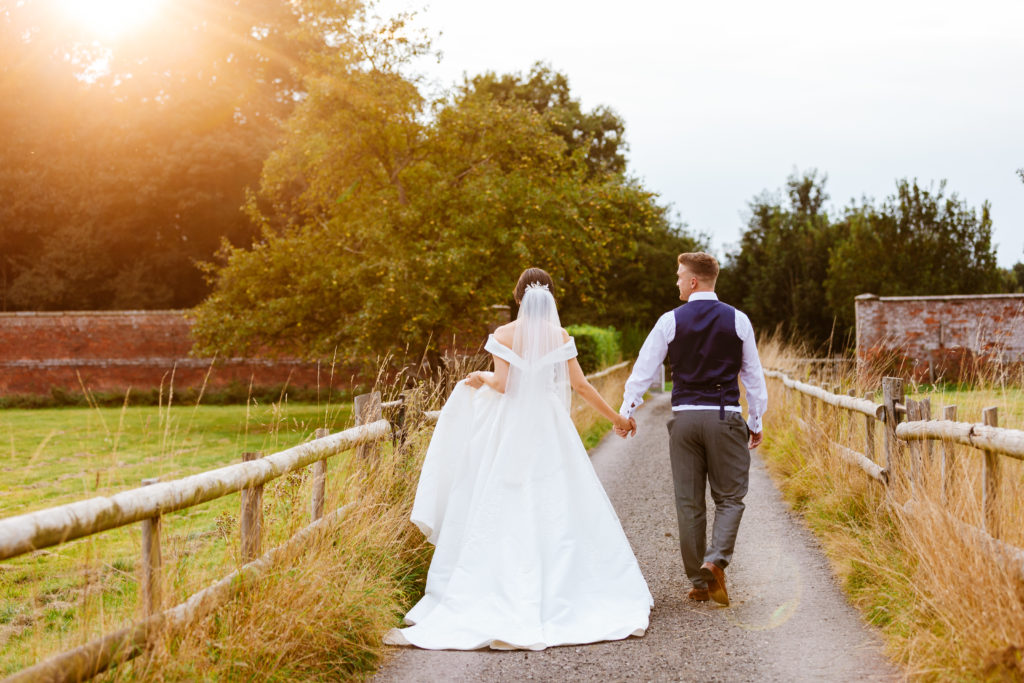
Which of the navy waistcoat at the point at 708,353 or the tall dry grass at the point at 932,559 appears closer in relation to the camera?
the tall dry grass at the point at 932,559

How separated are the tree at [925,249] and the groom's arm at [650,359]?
2538 centimetres

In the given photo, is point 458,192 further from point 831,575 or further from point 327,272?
point 831,575

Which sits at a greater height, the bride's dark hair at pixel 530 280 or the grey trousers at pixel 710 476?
the bride's dark hair at pixel 530 280

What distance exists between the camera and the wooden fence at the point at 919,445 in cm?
403

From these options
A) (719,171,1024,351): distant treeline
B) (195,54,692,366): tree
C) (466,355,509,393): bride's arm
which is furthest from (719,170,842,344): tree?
(466,355,509,393): bride's arm

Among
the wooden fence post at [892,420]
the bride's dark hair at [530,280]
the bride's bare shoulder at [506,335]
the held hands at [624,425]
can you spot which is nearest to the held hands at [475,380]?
the bride's bare shoulder at [506,335]

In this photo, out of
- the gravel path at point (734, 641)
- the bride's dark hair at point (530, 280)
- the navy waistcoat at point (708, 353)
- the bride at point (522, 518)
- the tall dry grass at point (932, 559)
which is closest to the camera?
the tall dry grass at point (932, 559)

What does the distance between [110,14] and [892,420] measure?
35.4 metres

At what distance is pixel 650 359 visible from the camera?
5.50 meters

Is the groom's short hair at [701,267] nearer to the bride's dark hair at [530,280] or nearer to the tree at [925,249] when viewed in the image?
the bride's dark hair at [530,280]

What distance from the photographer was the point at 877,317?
76.9 ft

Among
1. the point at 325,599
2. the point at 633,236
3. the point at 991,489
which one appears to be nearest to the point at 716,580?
the point at 991,489

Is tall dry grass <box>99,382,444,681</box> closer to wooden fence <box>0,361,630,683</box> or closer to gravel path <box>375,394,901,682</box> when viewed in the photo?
wooden fence <box>0,361,630,683</box>

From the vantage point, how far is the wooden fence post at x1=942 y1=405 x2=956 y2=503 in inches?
194
